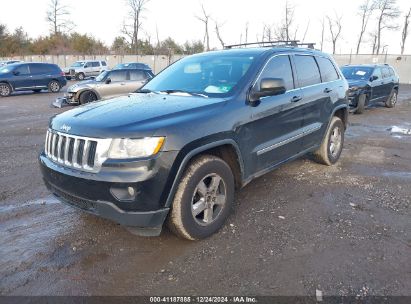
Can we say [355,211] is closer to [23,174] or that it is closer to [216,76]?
[216,76]

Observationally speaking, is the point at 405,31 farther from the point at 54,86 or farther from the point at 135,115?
the point at 135,115

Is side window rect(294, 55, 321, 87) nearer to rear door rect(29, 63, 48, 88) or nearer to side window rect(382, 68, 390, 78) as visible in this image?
side window rect(382, 68, 390, 78)

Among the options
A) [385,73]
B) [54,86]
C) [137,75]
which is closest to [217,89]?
[137,75]

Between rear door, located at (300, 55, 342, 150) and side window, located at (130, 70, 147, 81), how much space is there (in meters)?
9.51

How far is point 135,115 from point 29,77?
18969 millimetres

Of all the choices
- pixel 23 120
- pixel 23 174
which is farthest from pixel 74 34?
pixel 23 174

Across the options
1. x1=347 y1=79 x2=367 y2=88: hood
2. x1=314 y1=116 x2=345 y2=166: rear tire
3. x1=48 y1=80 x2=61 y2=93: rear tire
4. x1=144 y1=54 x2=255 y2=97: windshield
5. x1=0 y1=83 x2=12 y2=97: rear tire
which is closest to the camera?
x1=144 y1=54 x2=255 y2=97: windshield

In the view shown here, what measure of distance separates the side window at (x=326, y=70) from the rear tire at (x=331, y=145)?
26.3 inches

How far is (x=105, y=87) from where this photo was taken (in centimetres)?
1340

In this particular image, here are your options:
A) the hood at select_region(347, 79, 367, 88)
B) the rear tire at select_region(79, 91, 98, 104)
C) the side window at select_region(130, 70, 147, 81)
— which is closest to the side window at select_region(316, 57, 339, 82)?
the hood at select_region(347, 79, 367, 88)

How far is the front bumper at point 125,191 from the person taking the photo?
292 centimetres

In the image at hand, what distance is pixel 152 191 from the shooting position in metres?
2.96

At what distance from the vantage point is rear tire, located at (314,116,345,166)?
5689mm

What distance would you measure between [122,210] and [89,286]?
65cm
